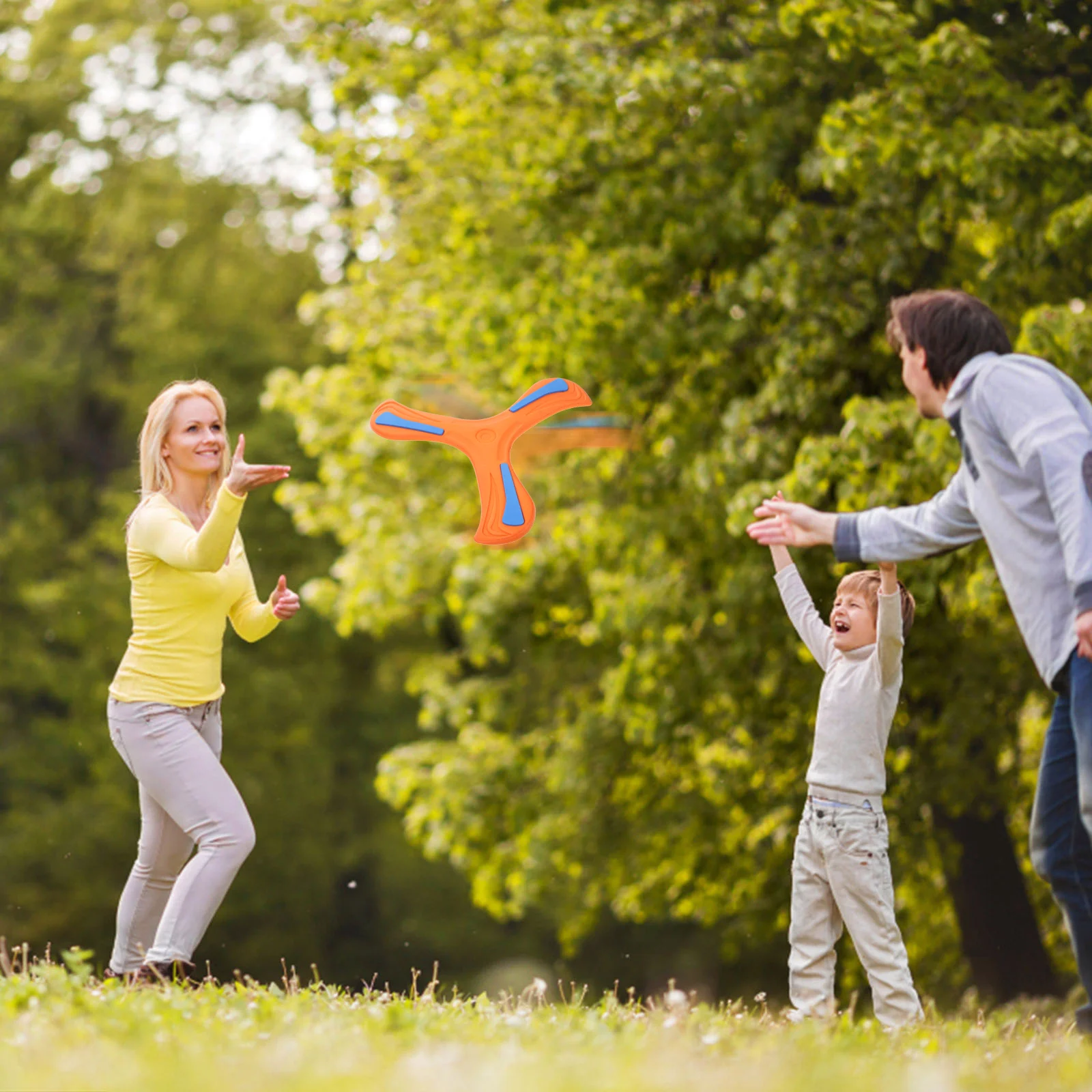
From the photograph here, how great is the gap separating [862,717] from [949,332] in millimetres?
1298

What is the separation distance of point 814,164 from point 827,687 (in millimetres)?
5140

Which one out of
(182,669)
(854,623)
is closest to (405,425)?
(182,669)

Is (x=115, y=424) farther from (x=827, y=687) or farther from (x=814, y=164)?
(x=827, y=687)

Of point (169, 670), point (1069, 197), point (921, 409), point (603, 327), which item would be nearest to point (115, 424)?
point (603, 327)

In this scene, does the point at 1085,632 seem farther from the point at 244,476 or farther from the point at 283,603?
the point at 283,603

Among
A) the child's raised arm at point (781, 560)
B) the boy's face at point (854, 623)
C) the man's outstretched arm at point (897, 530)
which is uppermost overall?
the man's outstretched arm at point (897, 530)

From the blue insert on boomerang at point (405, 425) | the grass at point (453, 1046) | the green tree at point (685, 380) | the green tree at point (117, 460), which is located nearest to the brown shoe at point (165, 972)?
the grass at point (453, 1046)

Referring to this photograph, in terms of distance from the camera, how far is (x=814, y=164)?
8.80m

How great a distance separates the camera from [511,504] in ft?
16.9

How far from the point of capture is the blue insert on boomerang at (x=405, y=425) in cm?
511

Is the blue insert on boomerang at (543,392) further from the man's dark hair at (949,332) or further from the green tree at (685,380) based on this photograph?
the green tree at (685,380)

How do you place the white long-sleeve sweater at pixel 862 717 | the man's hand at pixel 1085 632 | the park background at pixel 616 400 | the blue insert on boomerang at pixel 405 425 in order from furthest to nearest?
the park background at pixel 616 400 → the blue insert on boomerang at pixel 405 425 → the white long-sleeve sweater at pixel 862 717 → the man's hand at pixel 1085 632

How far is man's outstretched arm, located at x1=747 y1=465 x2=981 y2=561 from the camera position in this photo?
395 cm

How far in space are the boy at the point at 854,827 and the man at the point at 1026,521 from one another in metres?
0.43
